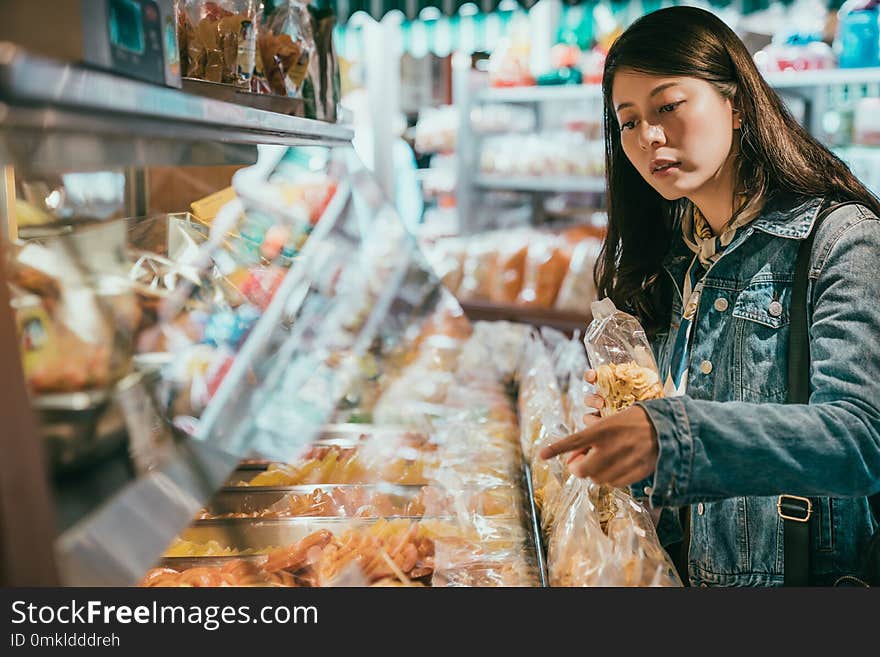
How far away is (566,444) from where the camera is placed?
114 cm

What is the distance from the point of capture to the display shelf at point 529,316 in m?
4.35

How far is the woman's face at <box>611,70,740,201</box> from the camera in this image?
1508 mm

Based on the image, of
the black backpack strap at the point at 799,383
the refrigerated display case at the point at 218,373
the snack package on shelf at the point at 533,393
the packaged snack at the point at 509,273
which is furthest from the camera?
the packaged snack at the point at 509,273

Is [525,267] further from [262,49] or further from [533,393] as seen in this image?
[262,49]

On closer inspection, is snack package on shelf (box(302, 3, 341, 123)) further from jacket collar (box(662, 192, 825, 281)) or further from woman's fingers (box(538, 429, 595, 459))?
woman's fingers (box(538, 429, 595, 459))

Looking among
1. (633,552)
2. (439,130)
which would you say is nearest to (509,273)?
(439,130)

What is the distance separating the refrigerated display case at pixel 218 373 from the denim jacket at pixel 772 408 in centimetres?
45

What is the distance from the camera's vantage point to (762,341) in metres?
1.53

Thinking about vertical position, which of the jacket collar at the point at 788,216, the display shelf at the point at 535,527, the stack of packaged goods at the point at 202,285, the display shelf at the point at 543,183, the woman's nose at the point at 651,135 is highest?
the woman's nose at the point at 651,135

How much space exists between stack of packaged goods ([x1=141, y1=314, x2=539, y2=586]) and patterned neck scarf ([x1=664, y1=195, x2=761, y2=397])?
1.54ft

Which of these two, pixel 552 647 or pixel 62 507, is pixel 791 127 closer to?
pixel 552 647

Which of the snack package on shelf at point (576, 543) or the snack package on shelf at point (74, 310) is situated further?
the snack package on shelf at point (576, 543)

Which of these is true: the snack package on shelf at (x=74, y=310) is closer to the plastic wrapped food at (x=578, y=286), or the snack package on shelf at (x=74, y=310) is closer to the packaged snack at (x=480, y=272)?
the plastic wrapped food at (x=578, y=286)

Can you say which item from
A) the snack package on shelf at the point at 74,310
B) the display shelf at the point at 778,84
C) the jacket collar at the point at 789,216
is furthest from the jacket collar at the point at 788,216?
the display shelf at the point at 778,84
